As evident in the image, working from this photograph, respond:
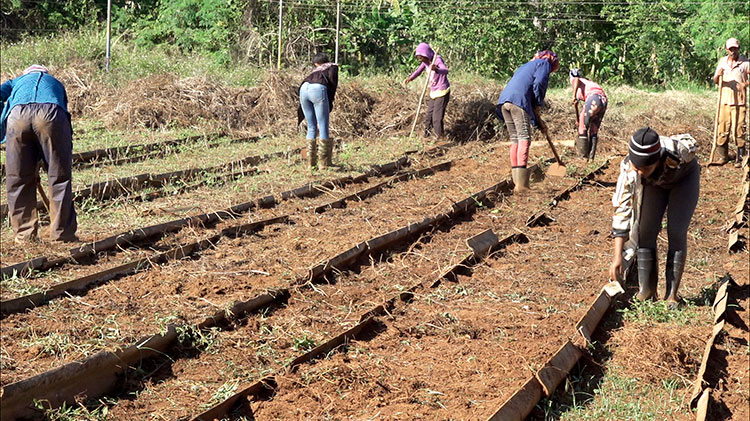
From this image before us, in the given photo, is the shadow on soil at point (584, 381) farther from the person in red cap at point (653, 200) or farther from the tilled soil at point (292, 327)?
the tilled soil at point (292, 327)

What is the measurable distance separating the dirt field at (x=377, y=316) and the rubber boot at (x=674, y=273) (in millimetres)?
116

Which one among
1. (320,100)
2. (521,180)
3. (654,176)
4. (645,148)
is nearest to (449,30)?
(320,100)

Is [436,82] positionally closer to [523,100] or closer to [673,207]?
[523,100]

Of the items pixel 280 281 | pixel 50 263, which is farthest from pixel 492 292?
pixel 50 263

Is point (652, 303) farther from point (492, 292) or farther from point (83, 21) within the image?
point (83, 21)

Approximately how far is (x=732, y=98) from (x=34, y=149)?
31.1ft

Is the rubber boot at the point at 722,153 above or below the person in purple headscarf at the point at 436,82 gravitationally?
below

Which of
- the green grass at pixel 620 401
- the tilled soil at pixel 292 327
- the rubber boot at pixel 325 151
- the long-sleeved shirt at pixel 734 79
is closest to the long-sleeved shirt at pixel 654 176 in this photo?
the green grass at pixel 620 401

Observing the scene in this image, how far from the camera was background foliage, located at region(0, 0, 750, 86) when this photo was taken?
21.5 metres

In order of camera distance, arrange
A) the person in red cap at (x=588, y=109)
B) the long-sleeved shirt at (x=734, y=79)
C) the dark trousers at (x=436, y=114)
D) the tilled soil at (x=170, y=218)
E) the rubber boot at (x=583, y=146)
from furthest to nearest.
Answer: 1. the dark trousers at (x=436, y=114)
2. the rubber boot at (x=583, y=146)
3. the person in red cap at (x=588, y=109)
4. the long-sleeved shirt at (x=734, y=79)
5. the tilled soil at (x=170, y=218)

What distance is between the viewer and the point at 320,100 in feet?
35.7

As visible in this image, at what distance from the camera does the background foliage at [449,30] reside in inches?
848

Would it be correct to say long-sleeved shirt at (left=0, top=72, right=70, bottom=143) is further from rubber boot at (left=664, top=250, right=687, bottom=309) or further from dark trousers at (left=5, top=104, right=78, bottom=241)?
rubber boot at (left=664, top=250, right=687, bottom=309)

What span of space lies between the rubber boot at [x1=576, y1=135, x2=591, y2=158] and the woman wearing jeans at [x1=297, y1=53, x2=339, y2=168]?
404 cm
